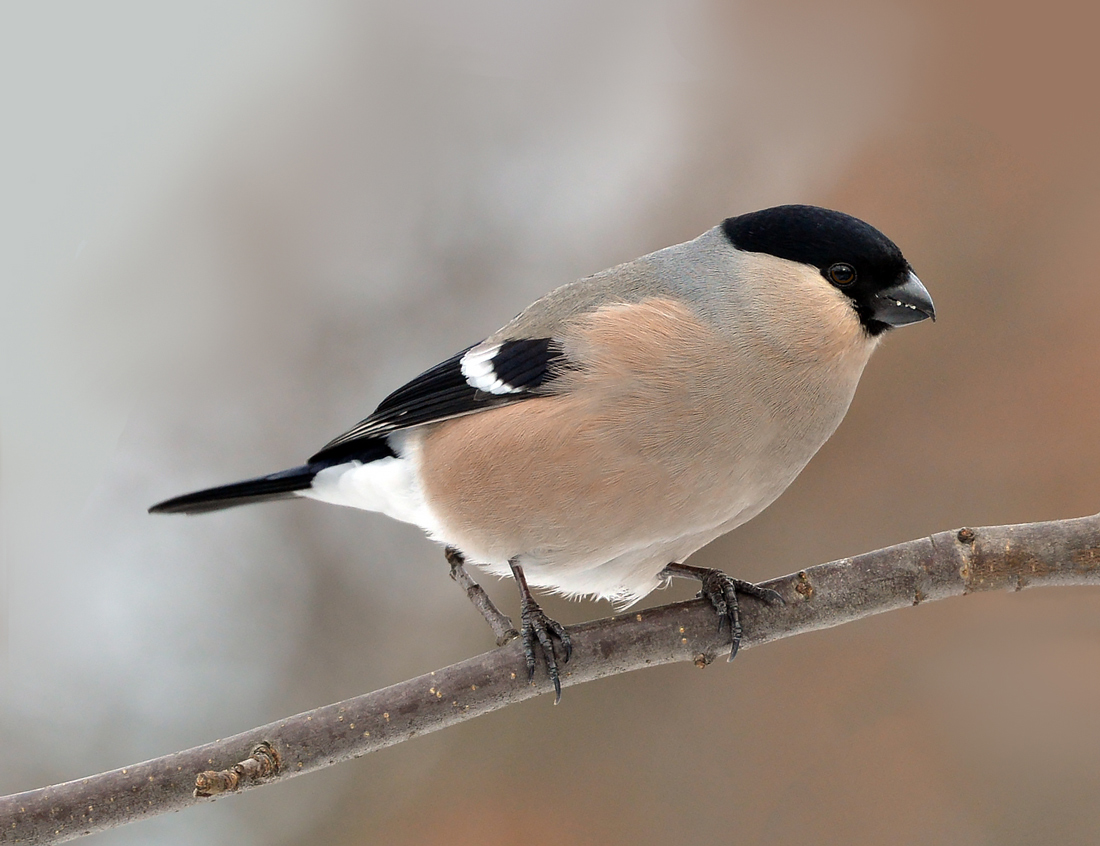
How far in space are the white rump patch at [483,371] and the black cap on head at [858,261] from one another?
2.11 feet

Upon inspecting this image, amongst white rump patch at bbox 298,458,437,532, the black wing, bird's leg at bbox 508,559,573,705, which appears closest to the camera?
bird's leg at bbox 508,559,573,705

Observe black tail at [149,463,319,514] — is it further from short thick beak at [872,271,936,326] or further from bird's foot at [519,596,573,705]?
short thick beak at [872,271,936,326]

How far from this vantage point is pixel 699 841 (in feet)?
8.82

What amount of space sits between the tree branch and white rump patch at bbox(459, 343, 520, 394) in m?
0.55

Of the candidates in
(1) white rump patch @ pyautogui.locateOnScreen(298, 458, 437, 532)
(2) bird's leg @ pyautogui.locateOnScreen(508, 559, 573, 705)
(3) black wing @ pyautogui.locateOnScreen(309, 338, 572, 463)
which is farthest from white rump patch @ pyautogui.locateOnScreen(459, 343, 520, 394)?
(2) bird's leg @ pyautogui.locateOnScreen(508, 559, 573, 705)

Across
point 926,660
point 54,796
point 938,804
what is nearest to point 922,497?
point 926,660

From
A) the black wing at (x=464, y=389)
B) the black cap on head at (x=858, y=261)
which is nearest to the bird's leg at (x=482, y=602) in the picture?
the black wing at (x=464, y=389)

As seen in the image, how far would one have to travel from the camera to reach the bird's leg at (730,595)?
1812 mm

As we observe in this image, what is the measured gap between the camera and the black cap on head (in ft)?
5.92

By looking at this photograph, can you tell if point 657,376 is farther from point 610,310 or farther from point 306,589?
point 306,589

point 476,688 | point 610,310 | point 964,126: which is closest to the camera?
point 476,688

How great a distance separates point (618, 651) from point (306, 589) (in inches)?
→ 65.5

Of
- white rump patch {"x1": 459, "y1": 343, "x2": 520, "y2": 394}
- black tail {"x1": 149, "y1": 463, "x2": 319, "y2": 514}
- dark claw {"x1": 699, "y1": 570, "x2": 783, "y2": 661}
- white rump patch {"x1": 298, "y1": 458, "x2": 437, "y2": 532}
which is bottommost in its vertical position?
dark claw {"x1": 699, "y1": 570, "x2": 783, "y2": 661}

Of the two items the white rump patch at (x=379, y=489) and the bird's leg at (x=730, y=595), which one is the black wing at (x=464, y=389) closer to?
the white rump patch at (x=379, y=489)
